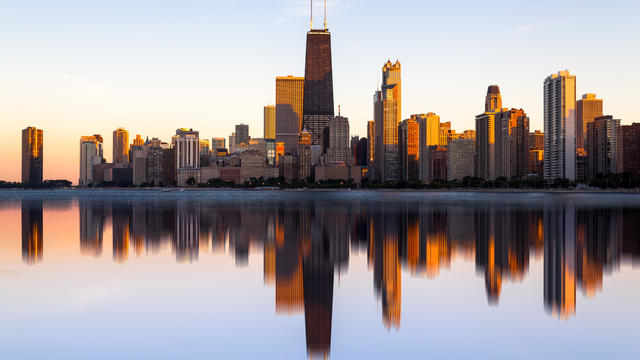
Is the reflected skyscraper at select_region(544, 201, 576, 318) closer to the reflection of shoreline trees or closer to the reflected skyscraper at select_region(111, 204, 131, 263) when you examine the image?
the reflection of shoreline trees

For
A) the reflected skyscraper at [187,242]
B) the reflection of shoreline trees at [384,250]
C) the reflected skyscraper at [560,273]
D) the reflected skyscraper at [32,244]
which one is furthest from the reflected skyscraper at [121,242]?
the reflected skyscraper at [560,273]

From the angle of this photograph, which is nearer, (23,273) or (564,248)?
(23,273)

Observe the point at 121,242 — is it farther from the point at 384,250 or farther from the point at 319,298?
the point at 319,298

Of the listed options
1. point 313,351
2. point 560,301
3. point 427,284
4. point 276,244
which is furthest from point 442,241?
point 313,351

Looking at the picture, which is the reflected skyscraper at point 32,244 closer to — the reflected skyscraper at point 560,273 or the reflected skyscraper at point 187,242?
the reflected skyscraper at point 187,242

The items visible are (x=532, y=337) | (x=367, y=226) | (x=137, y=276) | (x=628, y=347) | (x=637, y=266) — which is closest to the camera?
(x=628, y=347)

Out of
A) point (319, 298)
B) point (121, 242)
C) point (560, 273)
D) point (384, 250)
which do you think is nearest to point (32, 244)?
point (121, 242)

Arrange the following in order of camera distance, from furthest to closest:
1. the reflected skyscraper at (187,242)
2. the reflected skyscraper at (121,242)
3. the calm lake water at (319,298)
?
the reflected skyscraper at (187,242) < the reflected skyscraper at (121,242) < the calm lake water at (319,298)

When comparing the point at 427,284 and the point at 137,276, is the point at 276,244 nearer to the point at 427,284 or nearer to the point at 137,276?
the point at 137,276

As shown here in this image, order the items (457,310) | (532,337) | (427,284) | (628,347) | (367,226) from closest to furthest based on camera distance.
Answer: (628,347) → (532,337) → (457,310) → (427,284) → (367,226)

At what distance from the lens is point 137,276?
26.0 meters

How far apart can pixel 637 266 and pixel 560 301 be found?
1110 cm

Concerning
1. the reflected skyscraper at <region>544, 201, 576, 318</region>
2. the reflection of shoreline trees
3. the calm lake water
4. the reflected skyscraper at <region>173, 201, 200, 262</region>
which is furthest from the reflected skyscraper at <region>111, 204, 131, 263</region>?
the reflected skyscraper at <region>544, 201, 576, 318</region>

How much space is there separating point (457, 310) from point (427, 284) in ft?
15.1
